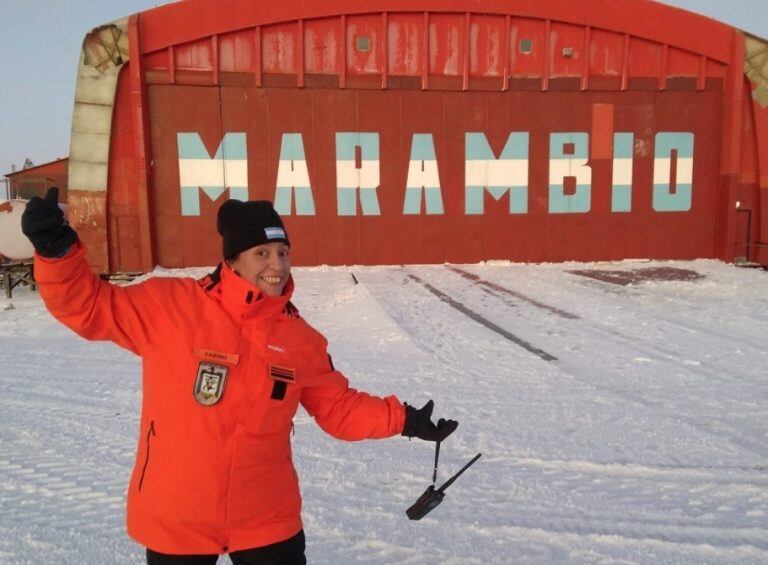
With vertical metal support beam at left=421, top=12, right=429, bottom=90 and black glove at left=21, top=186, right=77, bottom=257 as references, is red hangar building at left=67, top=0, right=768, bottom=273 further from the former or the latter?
black glove at left=21, top=186, right=77, bottom=257

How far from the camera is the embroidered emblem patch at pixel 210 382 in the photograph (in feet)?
5.16

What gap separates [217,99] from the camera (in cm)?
1165

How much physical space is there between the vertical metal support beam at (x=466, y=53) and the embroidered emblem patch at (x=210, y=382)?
38.5 feet

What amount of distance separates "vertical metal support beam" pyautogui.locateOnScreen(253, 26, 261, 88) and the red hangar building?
42mm

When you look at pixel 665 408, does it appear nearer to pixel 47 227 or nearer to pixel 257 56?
pixel 47 227

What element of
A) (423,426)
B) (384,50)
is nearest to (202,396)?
(423,426)

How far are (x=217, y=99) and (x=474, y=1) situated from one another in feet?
19.7

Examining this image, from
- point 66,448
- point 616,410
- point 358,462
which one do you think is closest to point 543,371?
point 616,410

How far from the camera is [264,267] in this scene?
5.57ft

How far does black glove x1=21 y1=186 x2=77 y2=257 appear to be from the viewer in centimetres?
144

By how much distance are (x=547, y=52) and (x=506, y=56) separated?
95cm

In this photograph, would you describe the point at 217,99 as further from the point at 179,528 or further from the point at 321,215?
the point at 179,528

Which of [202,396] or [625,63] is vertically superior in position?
[625,63]

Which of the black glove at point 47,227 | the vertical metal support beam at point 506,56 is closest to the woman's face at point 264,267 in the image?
the black glove at point 47,227
